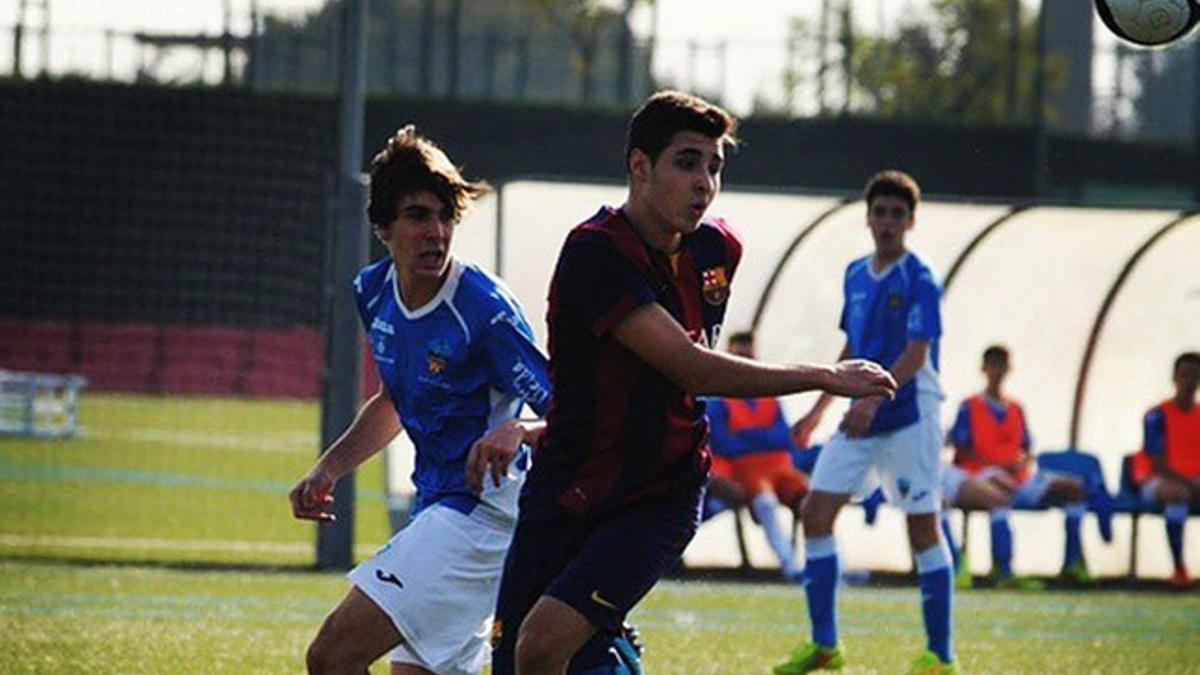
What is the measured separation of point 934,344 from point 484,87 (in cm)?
3217

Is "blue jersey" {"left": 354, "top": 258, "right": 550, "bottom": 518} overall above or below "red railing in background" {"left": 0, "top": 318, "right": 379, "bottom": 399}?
above

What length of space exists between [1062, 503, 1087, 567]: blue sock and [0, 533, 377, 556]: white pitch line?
456 centimetres

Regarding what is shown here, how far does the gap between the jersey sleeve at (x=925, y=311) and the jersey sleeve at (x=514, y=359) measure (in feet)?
12.9

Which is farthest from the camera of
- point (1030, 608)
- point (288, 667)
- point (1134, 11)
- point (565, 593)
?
point (1030, 608)

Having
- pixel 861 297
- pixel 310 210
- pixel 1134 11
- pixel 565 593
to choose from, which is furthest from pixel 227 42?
pixel 565 593

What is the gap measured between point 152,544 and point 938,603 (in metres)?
8.93

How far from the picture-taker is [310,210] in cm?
2817

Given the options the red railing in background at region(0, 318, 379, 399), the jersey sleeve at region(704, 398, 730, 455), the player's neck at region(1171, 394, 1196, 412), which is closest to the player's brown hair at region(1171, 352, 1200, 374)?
the player's neck at region(1171, 394, 1196, 412)

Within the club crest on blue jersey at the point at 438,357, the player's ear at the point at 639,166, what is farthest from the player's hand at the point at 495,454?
the player's ear at the point at 639,166

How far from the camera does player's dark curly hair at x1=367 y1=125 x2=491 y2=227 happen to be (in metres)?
7.70

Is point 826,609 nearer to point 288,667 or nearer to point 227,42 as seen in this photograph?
point 288,667

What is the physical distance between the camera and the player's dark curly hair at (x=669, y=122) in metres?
6.94

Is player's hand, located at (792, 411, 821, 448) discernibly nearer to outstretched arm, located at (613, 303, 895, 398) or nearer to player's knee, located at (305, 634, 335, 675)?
player's knee, located at (305, 634, 335, 675)

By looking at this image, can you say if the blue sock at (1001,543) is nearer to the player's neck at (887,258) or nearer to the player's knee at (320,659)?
the player's neck at (887,258)
